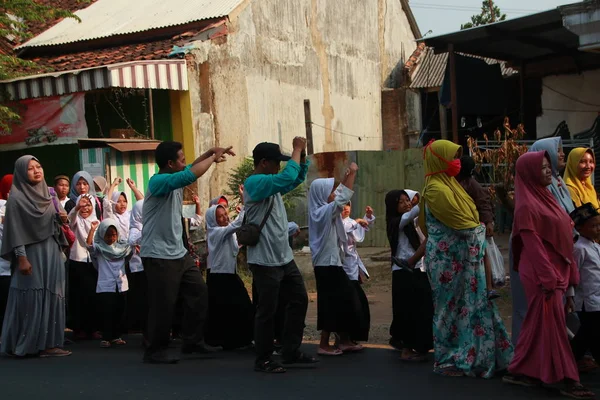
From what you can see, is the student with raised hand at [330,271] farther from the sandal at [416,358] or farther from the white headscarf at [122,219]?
the white headscarf at [122,219]

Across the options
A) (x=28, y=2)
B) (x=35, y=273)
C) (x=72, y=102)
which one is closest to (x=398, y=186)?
(x=72, y=102)

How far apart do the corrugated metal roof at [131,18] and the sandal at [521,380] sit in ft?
42.8

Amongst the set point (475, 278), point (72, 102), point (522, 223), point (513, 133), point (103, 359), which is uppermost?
point (72, 102)

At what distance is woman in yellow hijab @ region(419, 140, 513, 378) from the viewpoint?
5.90m

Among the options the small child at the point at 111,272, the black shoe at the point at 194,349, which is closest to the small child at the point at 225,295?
the black shoe at the point at 194,349

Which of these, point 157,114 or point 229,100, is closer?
point 157,114

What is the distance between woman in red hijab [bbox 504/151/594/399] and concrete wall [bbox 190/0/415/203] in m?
11.8

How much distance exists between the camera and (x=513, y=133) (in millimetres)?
11906

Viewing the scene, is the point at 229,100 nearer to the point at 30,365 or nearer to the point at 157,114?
the point at 157,114

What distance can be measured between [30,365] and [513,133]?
7.65 meters

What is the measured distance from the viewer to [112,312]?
8.09 m

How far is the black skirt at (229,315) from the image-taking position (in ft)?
24.7

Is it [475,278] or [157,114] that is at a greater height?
[157,114]

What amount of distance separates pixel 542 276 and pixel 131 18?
15.0m
